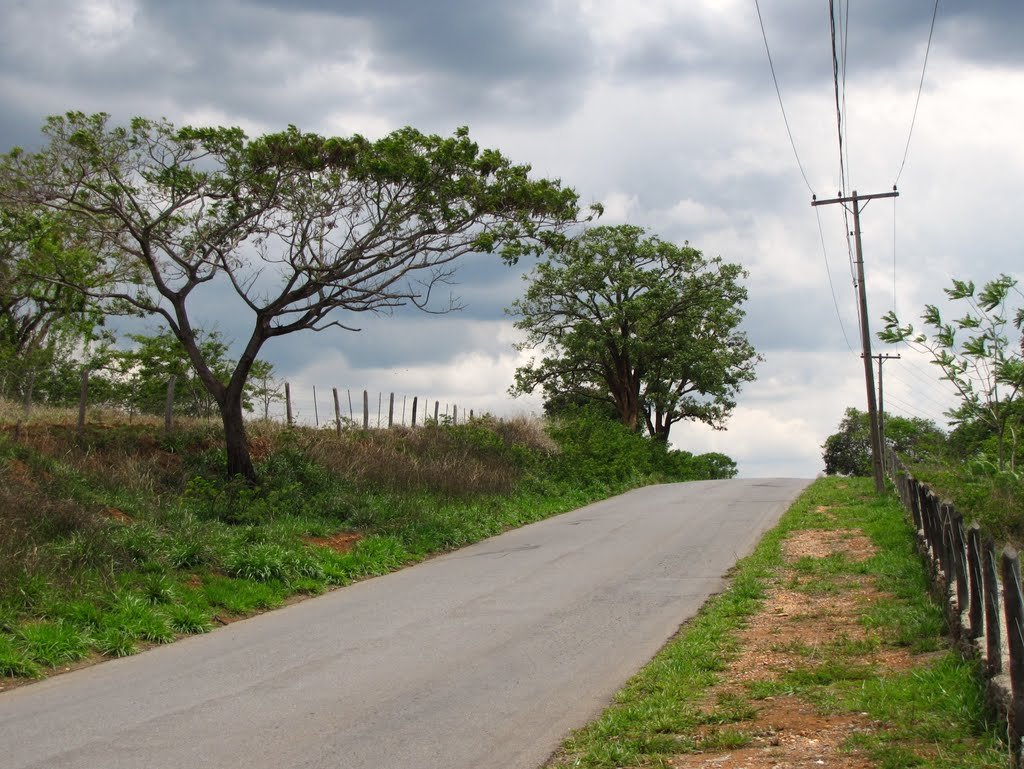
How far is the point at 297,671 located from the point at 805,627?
532 centimetres

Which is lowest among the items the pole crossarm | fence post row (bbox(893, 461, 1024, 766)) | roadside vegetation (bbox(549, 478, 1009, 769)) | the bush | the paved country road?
the paved country road

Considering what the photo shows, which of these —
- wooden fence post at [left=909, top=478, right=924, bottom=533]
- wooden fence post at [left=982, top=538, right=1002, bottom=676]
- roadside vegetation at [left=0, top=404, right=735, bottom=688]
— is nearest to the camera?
wooden fence post at [left=982, top=538, right=1002, bottom=676]

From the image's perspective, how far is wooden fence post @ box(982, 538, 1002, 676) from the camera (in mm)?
6508

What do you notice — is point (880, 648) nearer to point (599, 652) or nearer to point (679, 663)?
point (679, 663)

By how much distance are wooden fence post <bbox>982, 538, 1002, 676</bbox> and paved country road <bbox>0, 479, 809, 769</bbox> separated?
292 cm

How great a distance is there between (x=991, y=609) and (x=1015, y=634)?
119 centimetres

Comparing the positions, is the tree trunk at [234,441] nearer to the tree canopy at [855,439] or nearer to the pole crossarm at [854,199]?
the pole crossarm at [854,199]

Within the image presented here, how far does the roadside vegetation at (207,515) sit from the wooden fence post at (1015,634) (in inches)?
332

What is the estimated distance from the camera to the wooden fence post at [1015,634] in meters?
5.44

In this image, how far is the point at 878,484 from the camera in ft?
87.8

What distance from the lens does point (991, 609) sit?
671 cm

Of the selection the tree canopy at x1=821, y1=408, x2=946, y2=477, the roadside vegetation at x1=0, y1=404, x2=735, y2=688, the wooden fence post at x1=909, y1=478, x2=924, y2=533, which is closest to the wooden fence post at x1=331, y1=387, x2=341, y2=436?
the roadside vegetation at x1=0, y1=404, x2=735, y2=688

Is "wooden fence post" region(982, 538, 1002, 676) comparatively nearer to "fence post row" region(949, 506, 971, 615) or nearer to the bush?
"fence post row" region(949, 506, 971, 615)

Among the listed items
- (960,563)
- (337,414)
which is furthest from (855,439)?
(960,563)
